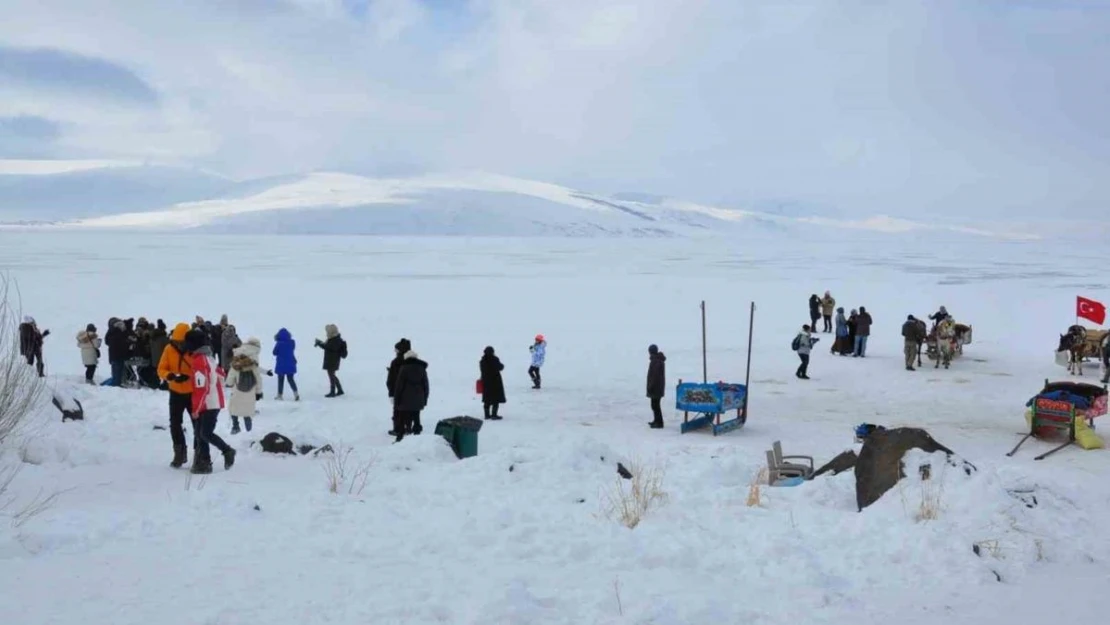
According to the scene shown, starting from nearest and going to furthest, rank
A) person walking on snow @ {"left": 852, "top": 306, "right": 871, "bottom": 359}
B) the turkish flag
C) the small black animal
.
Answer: the small black animal → the turkish flag → person walking on snow @ {"left": 852, "top": 306, "right": 871, "bottom": 359}

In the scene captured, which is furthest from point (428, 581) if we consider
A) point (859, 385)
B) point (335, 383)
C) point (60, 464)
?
point (859, 385)

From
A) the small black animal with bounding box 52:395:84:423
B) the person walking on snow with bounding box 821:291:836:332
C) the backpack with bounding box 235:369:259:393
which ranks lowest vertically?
the small black animal with bounding box 52:395:84:423

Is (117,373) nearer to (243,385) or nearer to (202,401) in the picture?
(243,385)

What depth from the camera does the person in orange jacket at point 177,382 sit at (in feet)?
25.3

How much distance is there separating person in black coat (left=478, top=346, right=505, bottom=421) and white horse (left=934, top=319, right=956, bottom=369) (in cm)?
1033

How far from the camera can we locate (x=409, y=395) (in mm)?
10594

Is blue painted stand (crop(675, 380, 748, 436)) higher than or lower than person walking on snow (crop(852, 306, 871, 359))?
lower

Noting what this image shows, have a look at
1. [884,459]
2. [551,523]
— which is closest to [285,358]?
[551,523]

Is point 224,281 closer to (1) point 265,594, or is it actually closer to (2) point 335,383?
(2) point 335,383

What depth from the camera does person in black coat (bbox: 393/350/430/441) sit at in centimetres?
1055

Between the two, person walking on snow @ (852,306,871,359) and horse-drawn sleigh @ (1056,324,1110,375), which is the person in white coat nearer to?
person walking on snow @ (852,306,871,359)

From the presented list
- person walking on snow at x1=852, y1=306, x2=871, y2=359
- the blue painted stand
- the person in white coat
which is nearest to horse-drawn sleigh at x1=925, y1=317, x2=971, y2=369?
person walking on snow at x1=852, y1=306, x2=871, y2=359

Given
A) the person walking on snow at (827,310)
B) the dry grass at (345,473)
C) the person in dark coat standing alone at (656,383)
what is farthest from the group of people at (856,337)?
the dry grass at (345,473)

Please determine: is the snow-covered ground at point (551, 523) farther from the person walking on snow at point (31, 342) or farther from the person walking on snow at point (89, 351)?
the person walking on snow at point (31, 342)
